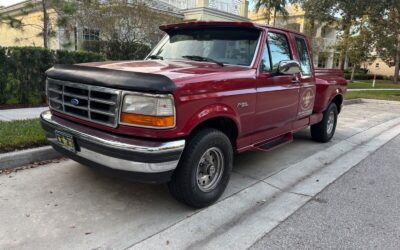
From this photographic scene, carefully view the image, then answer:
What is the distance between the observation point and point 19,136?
16.5ft

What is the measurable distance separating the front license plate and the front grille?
0.23 meters

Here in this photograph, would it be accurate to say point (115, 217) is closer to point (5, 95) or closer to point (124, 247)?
point (124, 247)

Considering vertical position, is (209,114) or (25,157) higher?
(209,114)

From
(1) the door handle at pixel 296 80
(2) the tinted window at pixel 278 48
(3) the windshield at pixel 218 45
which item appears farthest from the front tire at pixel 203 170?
(1) the door handle at pixel 296 80

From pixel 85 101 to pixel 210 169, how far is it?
1.52m

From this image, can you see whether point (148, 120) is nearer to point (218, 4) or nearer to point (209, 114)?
point (209, 114)

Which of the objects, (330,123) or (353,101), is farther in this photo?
(353,101)

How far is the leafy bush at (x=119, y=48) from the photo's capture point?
14.8 meters

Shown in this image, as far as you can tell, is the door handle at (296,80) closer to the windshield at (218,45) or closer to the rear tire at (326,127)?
the windshield at (218,45)

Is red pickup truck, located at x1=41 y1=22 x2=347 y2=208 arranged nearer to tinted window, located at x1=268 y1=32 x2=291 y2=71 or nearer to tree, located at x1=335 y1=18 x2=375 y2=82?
tinted window, located at x1=268 y1=32 x2=291 y2=71

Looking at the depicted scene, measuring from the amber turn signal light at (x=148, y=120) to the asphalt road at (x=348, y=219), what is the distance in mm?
1369

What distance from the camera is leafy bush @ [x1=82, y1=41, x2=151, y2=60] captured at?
1484 cm

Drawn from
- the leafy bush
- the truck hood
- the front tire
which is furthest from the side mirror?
the leafy bush

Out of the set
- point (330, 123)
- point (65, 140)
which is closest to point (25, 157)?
point (65, 140)
